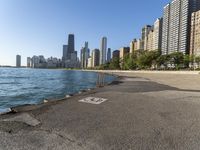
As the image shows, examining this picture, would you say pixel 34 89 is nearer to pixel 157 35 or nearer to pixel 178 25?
pixel 178 25

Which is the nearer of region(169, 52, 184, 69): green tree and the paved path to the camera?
the paved path

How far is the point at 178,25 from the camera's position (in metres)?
154

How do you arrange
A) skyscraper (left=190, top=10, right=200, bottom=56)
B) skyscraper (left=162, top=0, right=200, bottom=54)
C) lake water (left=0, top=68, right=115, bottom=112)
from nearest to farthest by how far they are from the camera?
lake water (left=0, top=68, right=115, bottom=112)
skyscraper (left=190, top=10, right=200, bottom=56)
skyscraper (left=162, top=0, right=200, bottom=54)

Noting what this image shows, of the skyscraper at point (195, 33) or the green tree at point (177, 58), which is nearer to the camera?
the green tree at point (177, 58)

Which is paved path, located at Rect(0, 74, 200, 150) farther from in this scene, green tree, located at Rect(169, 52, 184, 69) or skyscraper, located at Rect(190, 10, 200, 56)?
skyscraper, located at Rect(190, 10, 200, 56)

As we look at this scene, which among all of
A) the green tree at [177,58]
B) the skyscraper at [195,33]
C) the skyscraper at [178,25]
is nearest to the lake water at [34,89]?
the green tree at [177,58]

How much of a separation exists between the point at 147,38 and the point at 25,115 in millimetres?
191314

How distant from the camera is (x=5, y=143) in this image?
5.19m

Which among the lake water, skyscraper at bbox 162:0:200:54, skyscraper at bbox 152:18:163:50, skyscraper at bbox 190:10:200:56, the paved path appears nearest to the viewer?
the paved path

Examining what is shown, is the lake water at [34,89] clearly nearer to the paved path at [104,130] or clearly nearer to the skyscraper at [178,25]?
the paved path at [104,130]

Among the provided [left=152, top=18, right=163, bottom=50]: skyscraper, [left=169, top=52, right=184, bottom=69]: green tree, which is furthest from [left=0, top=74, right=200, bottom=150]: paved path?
[left=152, top=18, right=163, bottom=50]: skyscraper

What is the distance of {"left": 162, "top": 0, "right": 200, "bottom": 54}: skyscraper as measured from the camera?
147625 millimetres

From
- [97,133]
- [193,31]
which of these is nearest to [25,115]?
[97,133]

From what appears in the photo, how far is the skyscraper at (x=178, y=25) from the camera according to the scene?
484 feet
